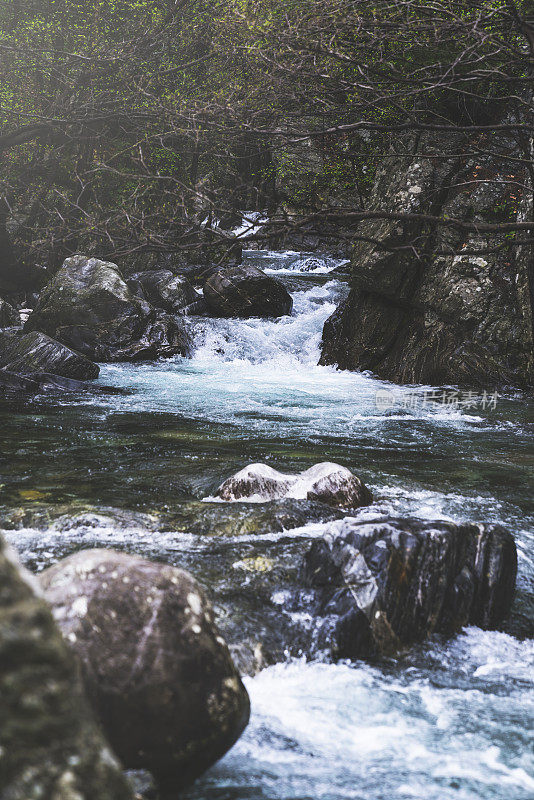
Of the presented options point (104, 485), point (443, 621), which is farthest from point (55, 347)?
point (443, 621)

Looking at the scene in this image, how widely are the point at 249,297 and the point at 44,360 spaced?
680 cm

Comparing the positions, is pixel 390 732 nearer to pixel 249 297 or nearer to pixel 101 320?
pixel 101 320

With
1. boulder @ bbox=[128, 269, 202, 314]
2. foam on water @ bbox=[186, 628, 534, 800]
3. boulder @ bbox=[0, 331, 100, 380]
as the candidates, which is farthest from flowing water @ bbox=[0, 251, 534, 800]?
boulder @ bbox=[128, 269, 202, 314]

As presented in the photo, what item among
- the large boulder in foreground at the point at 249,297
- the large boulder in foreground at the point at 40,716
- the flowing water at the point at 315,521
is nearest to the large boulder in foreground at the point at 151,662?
the flowing water at the point at 315,521

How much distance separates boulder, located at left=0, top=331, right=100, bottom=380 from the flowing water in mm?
661

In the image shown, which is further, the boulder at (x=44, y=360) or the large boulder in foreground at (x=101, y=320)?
the large boulder in foreground at (x=101, y=320)

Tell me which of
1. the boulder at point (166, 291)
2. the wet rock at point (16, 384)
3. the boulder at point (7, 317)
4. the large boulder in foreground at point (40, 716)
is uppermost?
the boulder at point (166, 291)

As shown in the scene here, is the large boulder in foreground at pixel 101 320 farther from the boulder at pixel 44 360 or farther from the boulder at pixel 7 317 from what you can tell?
the boulder at pixel 44 360

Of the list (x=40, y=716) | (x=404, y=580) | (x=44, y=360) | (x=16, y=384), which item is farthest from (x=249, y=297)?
(x=40, y=716)

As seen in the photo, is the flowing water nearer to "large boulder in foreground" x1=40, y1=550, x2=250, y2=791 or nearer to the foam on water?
the foam on water

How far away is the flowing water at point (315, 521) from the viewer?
263 cm

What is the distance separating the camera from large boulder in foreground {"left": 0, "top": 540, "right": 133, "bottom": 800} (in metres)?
1.03

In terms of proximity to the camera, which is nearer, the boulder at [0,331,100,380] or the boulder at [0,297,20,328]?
the boulder at [0,331,100,380]

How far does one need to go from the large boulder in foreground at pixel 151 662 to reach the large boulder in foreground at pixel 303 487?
2.75 m
